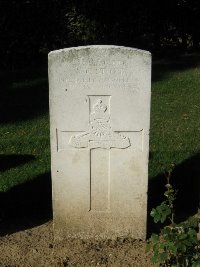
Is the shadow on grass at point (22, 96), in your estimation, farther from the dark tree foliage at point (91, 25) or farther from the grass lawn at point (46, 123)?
the dark tree foliage at point (91, 25)

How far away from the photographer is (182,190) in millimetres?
5492

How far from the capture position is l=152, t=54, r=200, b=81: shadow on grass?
11953 mm

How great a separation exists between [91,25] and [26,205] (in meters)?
10.1

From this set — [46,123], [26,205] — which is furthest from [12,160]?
[46,123]

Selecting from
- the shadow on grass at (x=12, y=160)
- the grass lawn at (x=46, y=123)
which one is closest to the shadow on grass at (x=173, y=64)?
the grass lawn at (x=46, y=123)

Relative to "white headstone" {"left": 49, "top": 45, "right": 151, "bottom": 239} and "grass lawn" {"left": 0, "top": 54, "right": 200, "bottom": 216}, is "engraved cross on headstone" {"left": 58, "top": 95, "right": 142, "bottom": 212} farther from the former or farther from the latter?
"grass lawn" {"left": 0, "top": 54, "right": 200, "bottom": 216}

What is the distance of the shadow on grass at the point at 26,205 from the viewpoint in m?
4.80

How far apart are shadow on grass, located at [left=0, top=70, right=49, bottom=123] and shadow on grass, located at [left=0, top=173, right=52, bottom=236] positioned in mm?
2977

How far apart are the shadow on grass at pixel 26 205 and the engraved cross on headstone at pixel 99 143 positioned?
0.88m

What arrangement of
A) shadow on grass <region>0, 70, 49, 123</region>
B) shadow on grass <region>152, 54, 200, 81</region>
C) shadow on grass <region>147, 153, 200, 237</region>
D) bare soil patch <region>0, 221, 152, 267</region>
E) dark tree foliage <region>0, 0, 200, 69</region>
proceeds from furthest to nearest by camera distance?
1. dark tree foliage <region>0, 0, 200, 69</region>
2. shadow on grass <region>152, 54, 200, 81</region>
3. shadow on grass <region>0, 70, 49, 123</region>
4. shadow on grass <region>147, 153, 200, 237</region>
5. bare soil patch <region>0, 221, 152, 267</region>

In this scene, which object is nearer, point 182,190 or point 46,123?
point 182,190

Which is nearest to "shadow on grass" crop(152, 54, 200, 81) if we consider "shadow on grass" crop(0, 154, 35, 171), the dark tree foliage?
the dark tree foliage

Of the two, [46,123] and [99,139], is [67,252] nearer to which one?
[99,139]

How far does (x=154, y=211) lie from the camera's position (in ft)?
11.5
